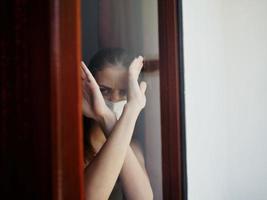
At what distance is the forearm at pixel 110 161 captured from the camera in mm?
438

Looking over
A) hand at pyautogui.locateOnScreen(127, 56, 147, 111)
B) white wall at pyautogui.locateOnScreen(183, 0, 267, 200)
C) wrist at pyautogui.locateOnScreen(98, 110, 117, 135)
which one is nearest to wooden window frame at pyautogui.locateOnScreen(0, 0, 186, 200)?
wrist at pyautogui.locateOnScreen(98, 110, 117, 135)

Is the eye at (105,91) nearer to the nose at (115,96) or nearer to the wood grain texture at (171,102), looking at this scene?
the nose at (115,96)

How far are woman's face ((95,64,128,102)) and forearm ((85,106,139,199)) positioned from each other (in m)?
0.04

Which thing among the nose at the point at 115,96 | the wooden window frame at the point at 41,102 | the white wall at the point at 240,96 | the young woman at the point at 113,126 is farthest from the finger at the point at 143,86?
the white wall at the point at 240,96

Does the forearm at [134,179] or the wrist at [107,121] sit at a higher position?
the wrist at [107,121]

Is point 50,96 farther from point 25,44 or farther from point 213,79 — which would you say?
point 213,79

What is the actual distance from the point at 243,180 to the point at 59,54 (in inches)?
56.5

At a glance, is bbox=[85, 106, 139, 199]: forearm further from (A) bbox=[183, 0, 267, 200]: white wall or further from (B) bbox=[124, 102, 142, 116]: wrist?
(A) bbox=[183, 0, 267, 200]: white wall

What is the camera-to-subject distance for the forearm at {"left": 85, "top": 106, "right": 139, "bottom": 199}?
44 centimetres

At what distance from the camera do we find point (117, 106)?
550mm

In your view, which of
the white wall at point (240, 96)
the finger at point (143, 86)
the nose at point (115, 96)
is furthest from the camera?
the white wall at point (240, 96)

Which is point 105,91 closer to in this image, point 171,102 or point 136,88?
point 136,88

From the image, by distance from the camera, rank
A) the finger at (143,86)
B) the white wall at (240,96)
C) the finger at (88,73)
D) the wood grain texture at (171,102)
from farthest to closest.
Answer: the white wall at (240,96) < the wood grain texture at (171,102) < the finger at (143,86) < the finger at (88,73)

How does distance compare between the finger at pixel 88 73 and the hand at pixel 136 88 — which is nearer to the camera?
the finger at pixel 88 73
